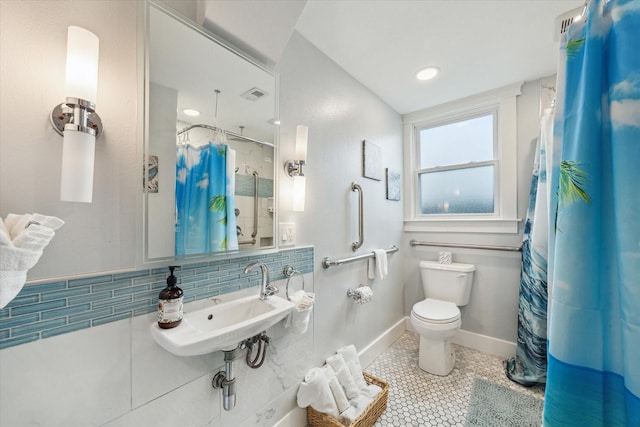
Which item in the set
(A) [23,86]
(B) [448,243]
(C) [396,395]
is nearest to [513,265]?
(B) [448,243]

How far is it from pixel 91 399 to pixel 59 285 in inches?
14.6

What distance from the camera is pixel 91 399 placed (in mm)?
770

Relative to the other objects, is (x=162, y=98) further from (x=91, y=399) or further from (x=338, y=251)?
(x=338, y=251)

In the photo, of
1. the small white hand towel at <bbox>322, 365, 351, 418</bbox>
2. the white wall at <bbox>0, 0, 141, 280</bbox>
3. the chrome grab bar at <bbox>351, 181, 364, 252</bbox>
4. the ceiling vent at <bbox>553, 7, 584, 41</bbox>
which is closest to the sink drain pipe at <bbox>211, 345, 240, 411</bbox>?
the white wall at <bbox>0, 0, 141, 280</bbox>

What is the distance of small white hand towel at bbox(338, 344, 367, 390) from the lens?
169cm

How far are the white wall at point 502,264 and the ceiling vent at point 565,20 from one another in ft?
5.05

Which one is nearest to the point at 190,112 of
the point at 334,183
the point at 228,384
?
the point at 334,183

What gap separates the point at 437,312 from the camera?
199 cm

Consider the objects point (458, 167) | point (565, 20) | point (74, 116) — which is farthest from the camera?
point (458, 167)

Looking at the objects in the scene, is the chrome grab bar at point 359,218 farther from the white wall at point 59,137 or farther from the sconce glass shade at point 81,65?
the sconce glass shade at point 81,65

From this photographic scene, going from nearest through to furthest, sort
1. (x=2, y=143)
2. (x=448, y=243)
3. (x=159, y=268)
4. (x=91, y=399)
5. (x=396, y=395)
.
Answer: (x=2, y=143), (x=91, y=399), (x=159, y=268), (x=396, y=395), (x=448, y=243)

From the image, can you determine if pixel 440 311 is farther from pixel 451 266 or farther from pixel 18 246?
pixel 18 246

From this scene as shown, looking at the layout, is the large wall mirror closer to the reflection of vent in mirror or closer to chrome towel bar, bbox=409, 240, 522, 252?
the reflection of vent in mirror

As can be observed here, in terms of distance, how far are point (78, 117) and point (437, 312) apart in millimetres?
2315
